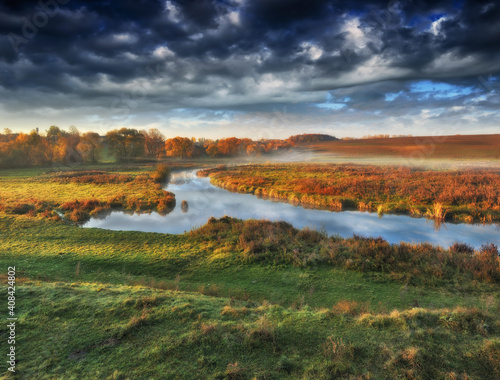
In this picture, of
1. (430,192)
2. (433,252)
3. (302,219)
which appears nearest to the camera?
(433,252)

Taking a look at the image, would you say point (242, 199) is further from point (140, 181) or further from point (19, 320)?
point (19, 320)

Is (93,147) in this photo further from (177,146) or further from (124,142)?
(177,146)

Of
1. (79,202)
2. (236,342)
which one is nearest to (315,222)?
(236,342)

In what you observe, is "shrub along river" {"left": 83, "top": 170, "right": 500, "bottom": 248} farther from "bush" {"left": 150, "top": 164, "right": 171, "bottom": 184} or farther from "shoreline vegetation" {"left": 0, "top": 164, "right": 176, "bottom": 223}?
"bush" {"left": 150, "top": 164, "right": 171, "bottom": 184}

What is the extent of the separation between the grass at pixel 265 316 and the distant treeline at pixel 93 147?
81683mm

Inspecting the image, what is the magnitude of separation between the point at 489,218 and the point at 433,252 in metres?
12.9

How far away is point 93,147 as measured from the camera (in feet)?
293

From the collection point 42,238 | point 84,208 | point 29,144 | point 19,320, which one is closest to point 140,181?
point 84,208

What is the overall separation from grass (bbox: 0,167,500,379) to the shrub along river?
198 inches

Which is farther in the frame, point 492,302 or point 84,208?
point 84,208

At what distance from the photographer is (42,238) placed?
16438mm

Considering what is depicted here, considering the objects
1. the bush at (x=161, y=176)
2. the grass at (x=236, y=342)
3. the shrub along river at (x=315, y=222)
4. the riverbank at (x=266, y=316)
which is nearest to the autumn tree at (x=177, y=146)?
the bush at (x=161, y=176)

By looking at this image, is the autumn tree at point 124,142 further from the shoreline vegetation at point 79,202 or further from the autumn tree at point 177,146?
the shoreline vegetation at point 79,202

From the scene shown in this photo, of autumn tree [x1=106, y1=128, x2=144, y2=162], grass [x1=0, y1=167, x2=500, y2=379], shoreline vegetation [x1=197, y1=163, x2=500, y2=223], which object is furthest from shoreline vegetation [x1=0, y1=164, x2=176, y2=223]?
autumn tree [x1=106, y1=128, x2=144, y2=162]
